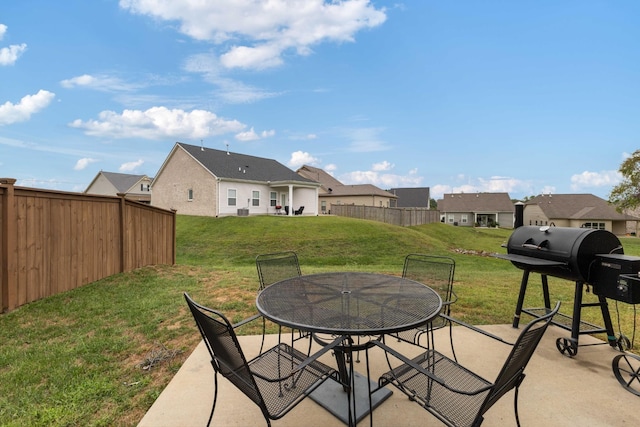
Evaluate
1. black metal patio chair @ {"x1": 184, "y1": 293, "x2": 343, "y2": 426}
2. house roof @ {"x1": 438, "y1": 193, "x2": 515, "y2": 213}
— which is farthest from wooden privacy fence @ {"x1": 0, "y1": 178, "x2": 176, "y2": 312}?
house roof @ {"x1": 438, "y1": 193, "x2": 515, "y2": 213}

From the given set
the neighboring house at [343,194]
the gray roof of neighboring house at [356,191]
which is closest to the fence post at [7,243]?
the neighboring house at [343,194]

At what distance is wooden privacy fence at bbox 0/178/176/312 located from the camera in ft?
13.1

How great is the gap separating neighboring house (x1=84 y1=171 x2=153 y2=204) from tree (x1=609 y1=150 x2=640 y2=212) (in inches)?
1771

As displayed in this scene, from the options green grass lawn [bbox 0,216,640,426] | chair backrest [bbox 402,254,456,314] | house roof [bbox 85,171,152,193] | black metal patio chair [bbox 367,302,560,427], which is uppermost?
house roof [bbox 85,171,152,193]

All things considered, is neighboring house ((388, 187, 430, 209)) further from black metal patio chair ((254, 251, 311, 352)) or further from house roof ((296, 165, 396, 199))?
black metal patio chair ((254, 251, 311, 352))

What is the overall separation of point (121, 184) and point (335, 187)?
26408mm

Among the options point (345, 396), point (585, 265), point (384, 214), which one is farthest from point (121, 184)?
point (585, 265)

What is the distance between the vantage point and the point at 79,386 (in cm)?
258

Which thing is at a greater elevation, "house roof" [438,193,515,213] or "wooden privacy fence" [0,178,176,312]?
"house roof" [438,193,515,213]

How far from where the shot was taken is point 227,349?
172cm

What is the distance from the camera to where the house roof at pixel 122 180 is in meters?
35.8

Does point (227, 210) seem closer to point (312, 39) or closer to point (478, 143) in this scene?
point (312, 39)

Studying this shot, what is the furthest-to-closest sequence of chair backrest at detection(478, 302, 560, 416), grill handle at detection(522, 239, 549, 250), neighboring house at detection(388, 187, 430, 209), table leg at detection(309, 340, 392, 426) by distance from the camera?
neighboring house at detection(388, 187, 430, 209) < grill handle at detection(522, 239, 549, 250) < table leg at detection(309, 340, 392, 426) < chair backrest at detection(478, 302, 560, 416)

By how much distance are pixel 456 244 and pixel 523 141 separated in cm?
712
